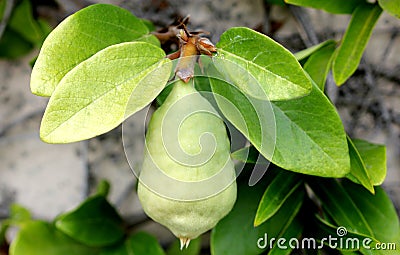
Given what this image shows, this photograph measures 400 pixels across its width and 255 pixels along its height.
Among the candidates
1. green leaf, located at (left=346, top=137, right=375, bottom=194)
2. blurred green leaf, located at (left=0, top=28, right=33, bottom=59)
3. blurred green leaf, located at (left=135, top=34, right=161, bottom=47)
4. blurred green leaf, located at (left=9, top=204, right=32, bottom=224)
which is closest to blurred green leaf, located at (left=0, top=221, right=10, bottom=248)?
blurred green leaf, located at (left=9, top=204, right=32, bottom=224)

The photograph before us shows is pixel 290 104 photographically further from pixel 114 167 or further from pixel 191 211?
pixel 114 167

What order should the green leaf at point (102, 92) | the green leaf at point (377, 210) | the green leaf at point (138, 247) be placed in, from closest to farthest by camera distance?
the green leaf at point (102, 92), the green leaf at point (377, 210), the green leaf at point (138, 247)

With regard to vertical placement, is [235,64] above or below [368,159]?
above

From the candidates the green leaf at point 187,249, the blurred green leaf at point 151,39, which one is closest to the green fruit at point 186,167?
the blurred green leaf at point 151,39

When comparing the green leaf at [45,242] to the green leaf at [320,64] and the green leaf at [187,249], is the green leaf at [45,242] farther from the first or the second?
the green leaf at [320,64]

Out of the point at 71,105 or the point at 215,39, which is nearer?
the point at 71,105

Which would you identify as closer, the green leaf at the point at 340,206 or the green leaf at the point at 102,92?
the green leaf at the point at 102,92

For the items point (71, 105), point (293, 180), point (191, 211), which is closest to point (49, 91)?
point (71, 105)

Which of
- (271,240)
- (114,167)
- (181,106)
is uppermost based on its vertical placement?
(181,106)

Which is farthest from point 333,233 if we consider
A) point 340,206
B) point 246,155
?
point 246,155
